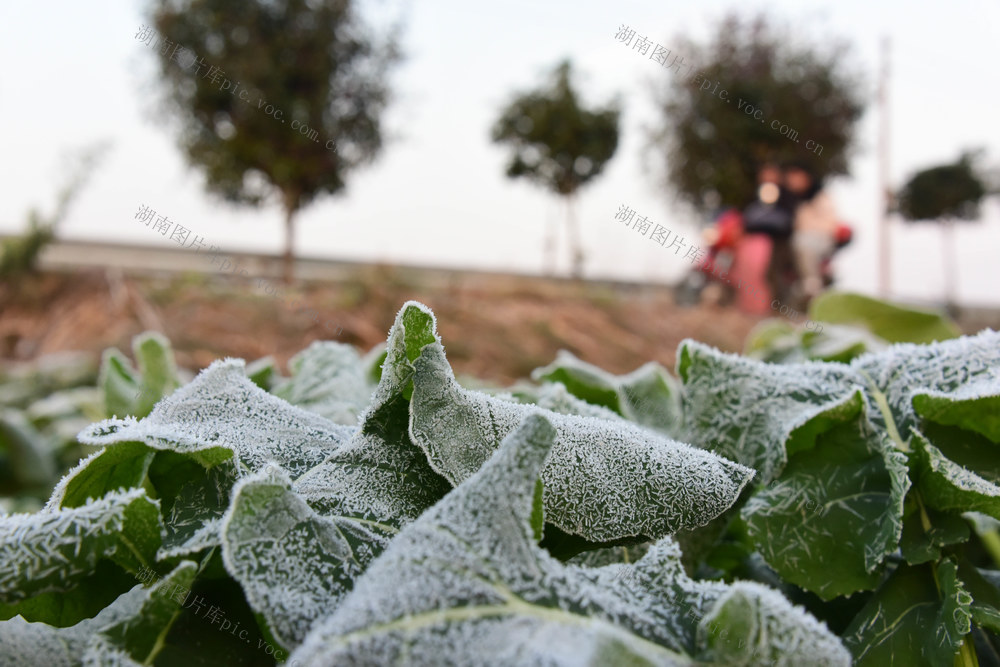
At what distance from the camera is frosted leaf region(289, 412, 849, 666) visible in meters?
0.19

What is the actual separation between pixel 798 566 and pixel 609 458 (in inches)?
6.3

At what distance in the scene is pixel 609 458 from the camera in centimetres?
29

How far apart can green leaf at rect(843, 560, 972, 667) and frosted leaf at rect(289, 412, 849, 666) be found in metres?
0.17

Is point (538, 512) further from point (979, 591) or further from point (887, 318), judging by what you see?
point (887, 318)

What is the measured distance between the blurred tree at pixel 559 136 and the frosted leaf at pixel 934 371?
7.00 m

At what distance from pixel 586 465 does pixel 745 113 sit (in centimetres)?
847

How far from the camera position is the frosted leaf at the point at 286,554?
0.74 feet

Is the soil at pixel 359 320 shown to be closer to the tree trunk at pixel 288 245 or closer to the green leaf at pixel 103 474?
the tree trunk at pixel 288 245

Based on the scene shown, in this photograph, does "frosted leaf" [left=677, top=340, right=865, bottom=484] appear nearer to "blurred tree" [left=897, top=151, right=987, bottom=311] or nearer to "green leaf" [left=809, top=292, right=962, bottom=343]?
"green leaf" [left=809, top=292, right=962, bottom=343]

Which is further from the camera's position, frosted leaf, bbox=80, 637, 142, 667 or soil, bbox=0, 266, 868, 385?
soil, bbox=0, 266, 868, 385

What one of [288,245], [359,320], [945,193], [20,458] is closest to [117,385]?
[20,458]

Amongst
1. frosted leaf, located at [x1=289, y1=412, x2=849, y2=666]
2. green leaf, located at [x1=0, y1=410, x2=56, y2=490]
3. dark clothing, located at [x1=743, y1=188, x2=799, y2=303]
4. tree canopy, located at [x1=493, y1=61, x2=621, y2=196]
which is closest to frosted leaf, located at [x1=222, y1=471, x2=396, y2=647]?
frosted leaf, located at [x1=289, y1=412, x2=849, y2=666]

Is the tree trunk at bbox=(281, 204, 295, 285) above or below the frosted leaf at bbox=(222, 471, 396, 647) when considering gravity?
below

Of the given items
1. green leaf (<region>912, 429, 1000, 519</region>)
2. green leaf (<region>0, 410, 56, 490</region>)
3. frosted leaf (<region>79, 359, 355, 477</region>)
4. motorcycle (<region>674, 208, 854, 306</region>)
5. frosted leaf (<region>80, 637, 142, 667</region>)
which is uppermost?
green leaf (<region>912, 429, 1000, 519</region>)
